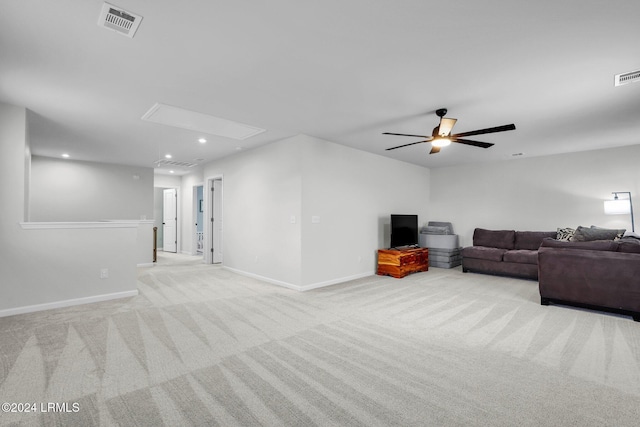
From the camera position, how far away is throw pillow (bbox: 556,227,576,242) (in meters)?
5.89

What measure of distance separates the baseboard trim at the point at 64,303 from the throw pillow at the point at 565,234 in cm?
794

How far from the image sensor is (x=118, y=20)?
2047mm

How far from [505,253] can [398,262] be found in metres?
2.22

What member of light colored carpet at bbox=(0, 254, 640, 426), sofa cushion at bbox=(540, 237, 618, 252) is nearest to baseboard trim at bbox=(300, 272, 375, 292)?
light colored carpet at bbox=(0, 254, 640, 426)

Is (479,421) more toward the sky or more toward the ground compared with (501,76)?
more toward the ground

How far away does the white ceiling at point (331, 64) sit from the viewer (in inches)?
78.5

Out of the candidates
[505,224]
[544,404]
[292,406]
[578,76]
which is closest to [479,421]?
[544,404]

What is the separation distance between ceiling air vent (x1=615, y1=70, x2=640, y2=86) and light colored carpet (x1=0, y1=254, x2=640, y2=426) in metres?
2.56

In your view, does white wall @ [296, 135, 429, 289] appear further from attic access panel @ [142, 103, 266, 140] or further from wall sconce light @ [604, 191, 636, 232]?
wall sconce light @ [604, 191, 636, 232]

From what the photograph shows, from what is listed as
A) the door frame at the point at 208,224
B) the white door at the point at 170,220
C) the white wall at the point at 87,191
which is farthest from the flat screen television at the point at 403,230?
the white door at the point at 170,220

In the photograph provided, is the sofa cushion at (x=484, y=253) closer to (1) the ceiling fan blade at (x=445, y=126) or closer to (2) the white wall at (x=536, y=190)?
(2) the white wall at (x=536, y=190)

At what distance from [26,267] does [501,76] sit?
5.96m

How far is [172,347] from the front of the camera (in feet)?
8.86

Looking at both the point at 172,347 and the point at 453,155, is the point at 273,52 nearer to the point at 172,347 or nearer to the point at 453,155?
the point at 172,347
